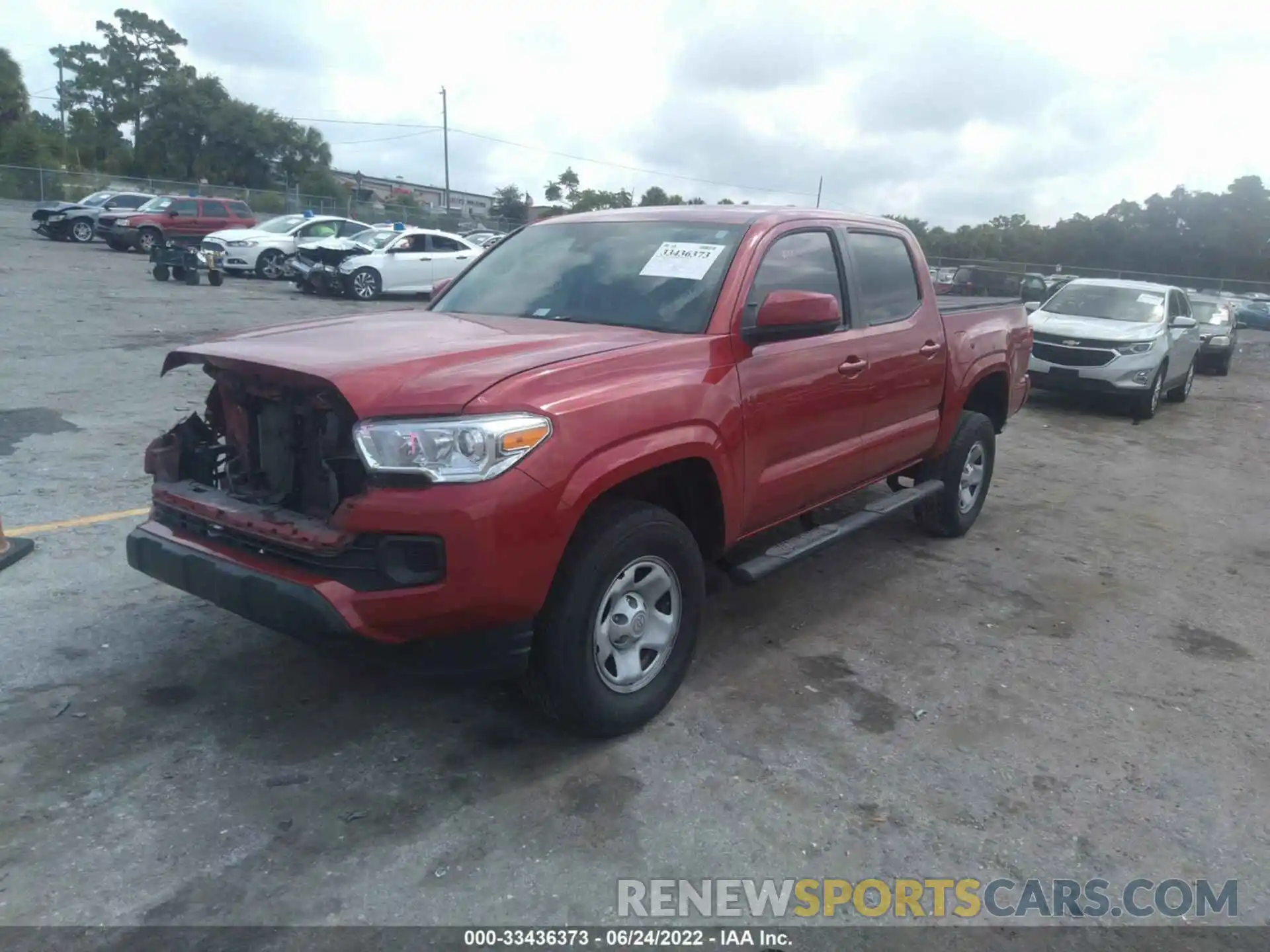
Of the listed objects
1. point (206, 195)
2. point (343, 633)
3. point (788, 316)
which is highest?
point (206, 195)

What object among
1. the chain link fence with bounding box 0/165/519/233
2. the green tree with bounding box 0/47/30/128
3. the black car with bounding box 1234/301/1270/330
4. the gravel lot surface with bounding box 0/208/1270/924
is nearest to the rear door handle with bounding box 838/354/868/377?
the gravel lot surface with bounding box 0/208/1270/924

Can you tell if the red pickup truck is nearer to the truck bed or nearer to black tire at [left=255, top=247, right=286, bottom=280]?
the truck bed

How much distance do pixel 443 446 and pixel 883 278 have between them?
3.15 metres

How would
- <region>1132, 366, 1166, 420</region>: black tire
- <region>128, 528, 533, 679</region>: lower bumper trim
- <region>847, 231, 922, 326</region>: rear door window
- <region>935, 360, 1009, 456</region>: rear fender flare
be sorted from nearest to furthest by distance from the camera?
1. <region>128, 528, 533, 679</region>: lower bumper trim
2. <region>847, 231, 922, 326</region>: rear door window
3. <region>935, 360, 1009, 456</region>: rear fender flare
4. <region>1132, 366, 1166, 420</region>: black tire

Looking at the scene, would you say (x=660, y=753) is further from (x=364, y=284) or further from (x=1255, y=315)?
(x=1255, y=315)

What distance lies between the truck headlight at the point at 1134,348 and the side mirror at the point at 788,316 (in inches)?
380

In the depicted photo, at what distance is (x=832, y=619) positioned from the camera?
495 cm

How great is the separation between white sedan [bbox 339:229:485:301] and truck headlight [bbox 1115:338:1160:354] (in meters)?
11.9

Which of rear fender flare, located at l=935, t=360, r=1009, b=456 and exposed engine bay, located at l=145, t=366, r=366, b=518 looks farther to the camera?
rear fender flare, located at l=935, t=360, r=1009, b=456

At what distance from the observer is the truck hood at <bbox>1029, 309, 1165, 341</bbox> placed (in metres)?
12.2

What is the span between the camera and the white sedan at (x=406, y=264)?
19453 mm

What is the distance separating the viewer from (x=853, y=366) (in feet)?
15.3

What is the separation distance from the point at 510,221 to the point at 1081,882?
48.9 metres

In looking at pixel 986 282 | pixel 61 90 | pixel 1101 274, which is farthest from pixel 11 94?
pixel 1101 274
